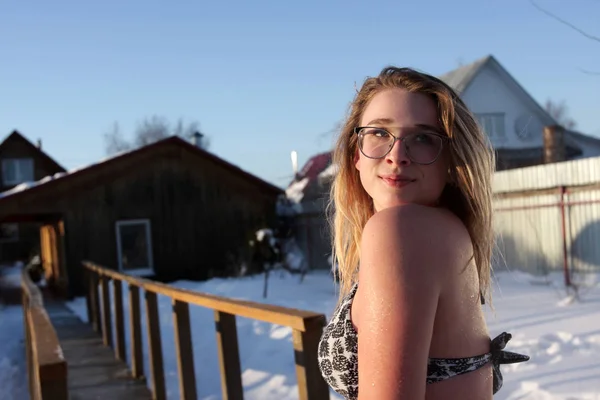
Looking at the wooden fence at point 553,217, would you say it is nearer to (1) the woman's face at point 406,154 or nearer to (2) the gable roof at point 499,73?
(1) the woman's face at point 406,154

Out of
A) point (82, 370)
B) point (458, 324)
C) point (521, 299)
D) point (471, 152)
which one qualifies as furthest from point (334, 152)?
point (521, 299)

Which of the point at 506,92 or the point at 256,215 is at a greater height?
the point at 506,92

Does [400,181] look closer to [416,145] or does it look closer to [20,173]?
[416,145]

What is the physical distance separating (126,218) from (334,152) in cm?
1401

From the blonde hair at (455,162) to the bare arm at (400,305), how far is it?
22 cm

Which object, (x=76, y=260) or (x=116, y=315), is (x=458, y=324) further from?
(x=76, y=260)

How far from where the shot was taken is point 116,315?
6.57 meters

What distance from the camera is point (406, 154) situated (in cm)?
113

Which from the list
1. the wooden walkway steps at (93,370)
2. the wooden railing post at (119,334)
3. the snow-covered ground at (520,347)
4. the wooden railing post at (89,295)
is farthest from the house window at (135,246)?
the wooden railing post at (119,334)

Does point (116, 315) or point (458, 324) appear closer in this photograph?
point (458, 324)

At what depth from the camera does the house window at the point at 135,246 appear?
1461cm

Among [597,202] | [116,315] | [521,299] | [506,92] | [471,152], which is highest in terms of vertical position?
[506,92]

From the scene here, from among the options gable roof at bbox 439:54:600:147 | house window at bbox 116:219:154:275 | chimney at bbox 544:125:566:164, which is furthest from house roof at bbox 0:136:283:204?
gable roof at bbox 439:54:600:147

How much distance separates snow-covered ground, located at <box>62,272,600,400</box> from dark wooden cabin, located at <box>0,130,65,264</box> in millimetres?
19238
